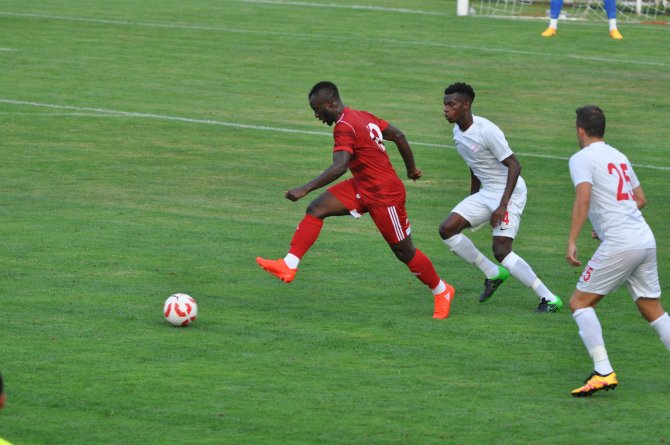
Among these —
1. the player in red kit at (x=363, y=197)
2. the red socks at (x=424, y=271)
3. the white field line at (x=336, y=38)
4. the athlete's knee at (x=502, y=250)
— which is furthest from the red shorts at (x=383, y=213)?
the white field line at (x=336, y=38)

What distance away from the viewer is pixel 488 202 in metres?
12.8

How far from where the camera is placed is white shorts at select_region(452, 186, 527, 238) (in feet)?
41.7

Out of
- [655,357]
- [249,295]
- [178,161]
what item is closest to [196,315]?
[249,295]

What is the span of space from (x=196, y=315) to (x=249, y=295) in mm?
1255

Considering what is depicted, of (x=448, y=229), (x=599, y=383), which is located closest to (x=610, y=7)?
(x=448, y=229)

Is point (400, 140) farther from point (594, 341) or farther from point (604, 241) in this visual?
point (594, 341)

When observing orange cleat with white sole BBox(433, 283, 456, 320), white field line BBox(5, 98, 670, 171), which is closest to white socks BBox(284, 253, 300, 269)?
orange cleat with white sole BBox(433, 283, 456, 320)

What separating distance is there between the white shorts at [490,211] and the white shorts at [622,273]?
109 inches

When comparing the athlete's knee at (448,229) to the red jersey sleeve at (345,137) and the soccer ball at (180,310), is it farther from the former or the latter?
the soccer ball at (180,310)

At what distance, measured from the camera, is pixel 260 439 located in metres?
8.81

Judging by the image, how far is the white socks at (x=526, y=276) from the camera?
1252 centimetres

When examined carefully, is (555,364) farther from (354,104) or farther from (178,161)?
(354,104)

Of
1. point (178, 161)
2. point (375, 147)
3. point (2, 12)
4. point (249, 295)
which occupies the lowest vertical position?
point (2, 12)

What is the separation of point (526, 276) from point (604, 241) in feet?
8.77
